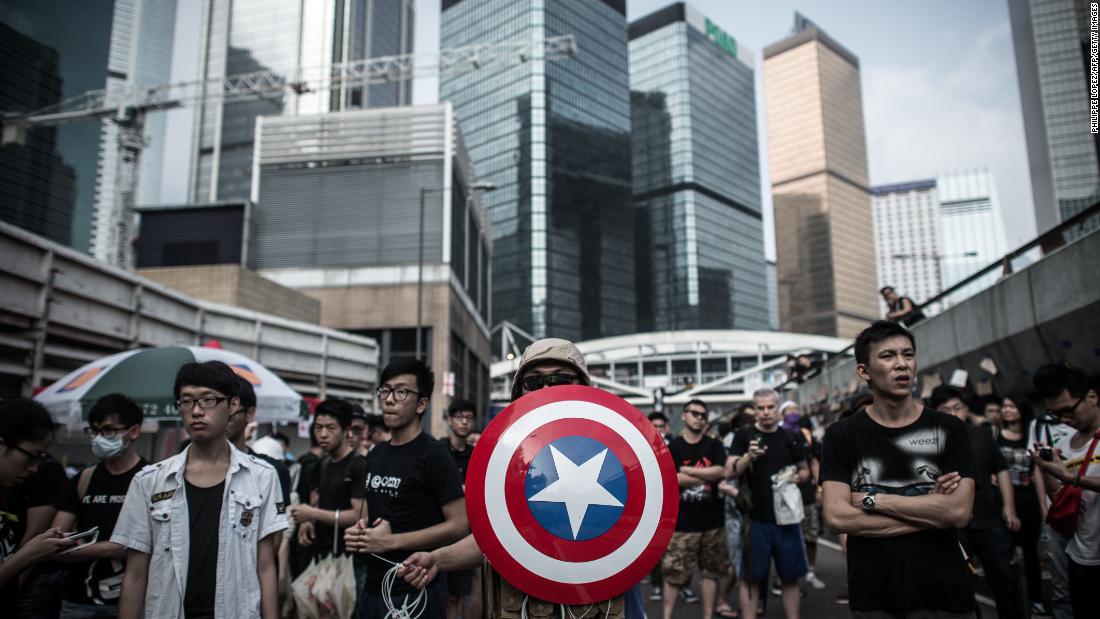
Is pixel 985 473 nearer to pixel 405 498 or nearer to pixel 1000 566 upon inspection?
pixel 1000 566

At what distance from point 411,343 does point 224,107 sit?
10972cm

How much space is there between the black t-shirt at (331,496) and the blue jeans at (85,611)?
1380mm

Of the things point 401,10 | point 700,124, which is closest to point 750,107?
point 700,124

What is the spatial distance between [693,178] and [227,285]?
134 meters

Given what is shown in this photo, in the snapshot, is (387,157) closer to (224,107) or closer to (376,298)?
(376,298)

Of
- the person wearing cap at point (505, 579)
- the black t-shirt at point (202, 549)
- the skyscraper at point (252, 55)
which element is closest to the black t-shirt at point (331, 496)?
the black t-shirt at point (202, 549)

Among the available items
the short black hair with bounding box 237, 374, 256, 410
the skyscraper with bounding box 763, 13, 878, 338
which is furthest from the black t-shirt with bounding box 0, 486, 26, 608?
the skyscraper with bounding box 763, 13, 878, 338

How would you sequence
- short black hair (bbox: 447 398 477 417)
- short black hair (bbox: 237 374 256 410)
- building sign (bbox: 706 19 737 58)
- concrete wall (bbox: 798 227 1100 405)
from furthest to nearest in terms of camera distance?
1. building sign (bbox: 706 19 737 58)
2. concrete wall (bbox: 798 227 1100 405)
3. short black hair (bbox: 447 398 477 417)
4. short black hair (bbox: 237 374 256 410)

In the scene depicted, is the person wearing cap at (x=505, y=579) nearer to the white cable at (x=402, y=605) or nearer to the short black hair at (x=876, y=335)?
the white cable at (x=402, y=605)

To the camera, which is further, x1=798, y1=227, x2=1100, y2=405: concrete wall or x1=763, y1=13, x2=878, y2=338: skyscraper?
x1=763, y1=13, x2=878, y2=338: skyscraper

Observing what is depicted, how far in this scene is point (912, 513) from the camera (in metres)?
2.71

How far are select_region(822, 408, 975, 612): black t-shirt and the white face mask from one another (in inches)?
149

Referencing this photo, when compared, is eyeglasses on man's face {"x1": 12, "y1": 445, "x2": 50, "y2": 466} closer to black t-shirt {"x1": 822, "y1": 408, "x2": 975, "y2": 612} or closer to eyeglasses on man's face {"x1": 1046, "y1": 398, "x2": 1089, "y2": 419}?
black t-shirt {"x1": 822, "y1": 408, "x2": 975, "y2": 612}

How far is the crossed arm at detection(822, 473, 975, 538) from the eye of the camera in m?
2.68
